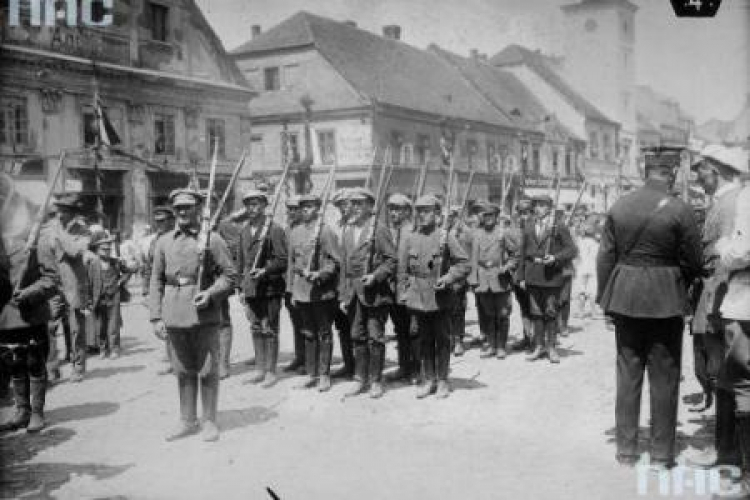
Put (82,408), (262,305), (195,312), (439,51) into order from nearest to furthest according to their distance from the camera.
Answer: (195,312) < (82,408) < (262,305) < (439,51)

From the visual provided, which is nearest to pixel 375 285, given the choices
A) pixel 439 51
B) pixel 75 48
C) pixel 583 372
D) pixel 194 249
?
pixel 194 249

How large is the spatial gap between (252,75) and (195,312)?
74.8ft

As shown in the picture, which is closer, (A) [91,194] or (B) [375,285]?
(B) [375,285]

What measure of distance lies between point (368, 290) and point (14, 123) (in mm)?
15405

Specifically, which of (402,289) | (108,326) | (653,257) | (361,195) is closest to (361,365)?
(402,289)

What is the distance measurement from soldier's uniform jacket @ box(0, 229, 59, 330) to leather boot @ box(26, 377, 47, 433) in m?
0.53

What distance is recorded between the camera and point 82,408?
691 cm

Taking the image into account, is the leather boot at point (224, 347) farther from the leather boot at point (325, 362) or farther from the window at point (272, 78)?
the window at point (272, 78)

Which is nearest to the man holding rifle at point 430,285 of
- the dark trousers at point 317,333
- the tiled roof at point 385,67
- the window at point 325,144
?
the dark trousers at point 317,333

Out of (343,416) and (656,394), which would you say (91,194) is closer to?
(343,416)

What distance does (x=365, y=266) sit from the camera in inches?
287

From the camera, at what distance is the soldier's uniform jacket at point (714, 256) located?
4.84 meters

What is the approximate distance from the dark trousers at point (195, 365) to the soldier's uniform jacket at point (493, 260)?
172 inches

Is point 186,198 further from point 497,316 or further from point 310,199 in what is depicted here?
point 497,316
